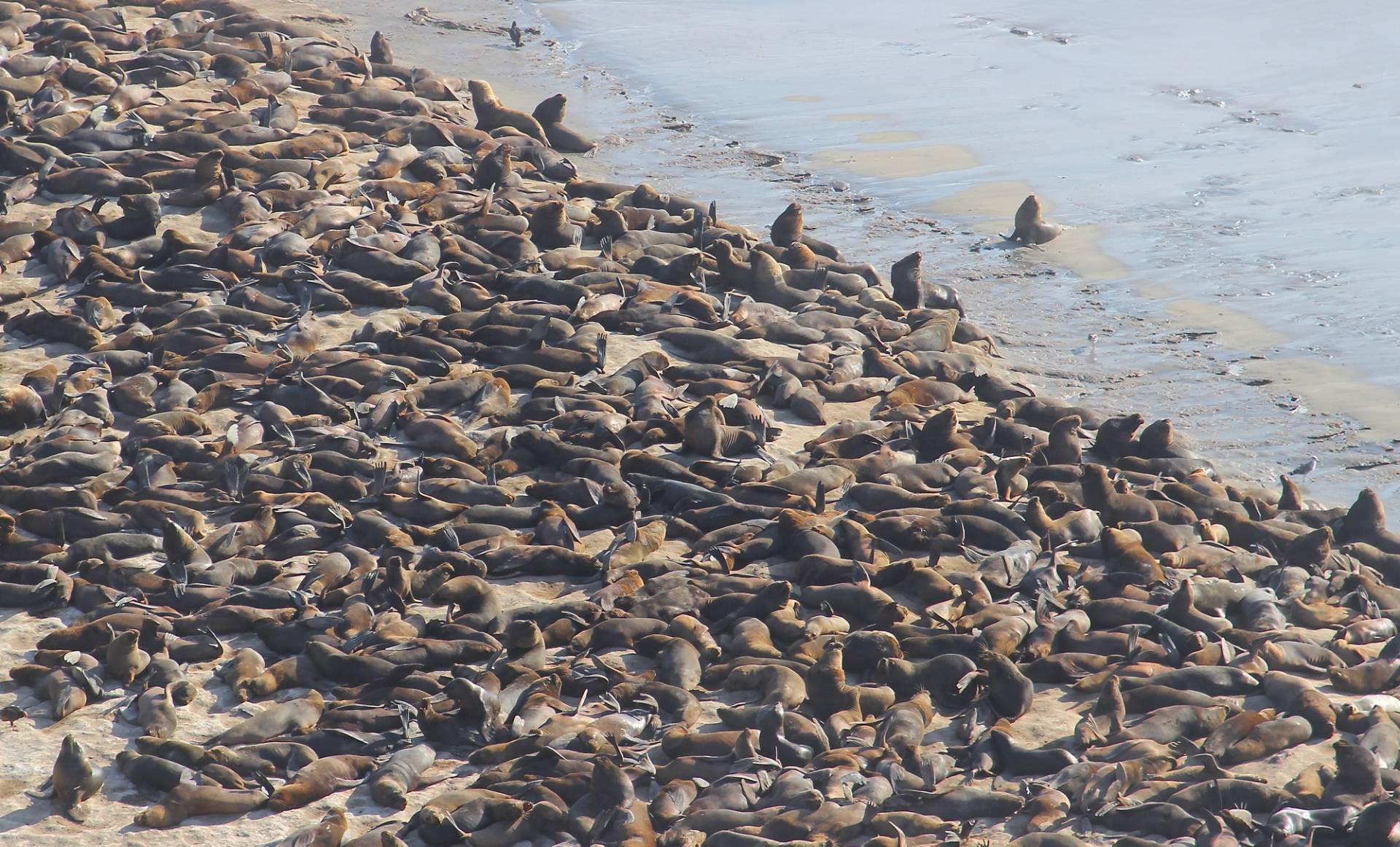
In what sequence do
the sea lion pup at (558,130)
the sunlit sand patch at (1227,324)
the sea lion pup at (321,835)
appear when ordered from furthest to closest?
the sea lion pup at (558,130), the sunlit sand patch at (1227,324), the sea lion pup at (321,835)

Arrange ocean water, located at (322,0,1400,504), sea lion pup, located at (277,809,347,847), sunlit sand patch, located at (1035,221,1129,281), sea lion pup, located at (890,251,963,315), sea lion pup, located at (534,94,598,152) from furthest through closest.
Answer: sea lion pup, located at (534,94,598,152)
sunlit sand patch, located at (1035,221,1129,281)
sea lion pup, located at (890,251,963,315)
ocean water, located at (322,0,1400,504)
sea lion pup, located at (277,809,347,847)

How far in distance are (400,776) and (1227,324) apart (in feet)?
30.0

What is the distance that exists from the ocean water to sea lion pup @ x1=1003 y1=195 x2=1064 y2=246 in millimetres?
168

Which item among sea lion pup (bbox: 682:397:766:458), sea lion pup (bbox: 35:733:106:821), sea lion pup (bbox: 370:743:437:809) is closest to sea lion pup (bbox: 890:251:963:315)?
sea lion pup (bbox: 682:397:766:458)

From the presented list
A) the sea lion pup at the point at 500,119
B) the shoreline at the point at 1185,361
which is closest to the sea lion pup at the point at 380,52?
the sea lion pup at the point at 500,119

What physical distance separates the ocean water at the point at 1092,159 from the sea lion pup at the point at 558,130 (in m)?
0.31

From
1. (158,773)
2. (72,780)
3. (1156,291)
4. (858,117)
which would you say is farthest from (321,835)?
(858,117)

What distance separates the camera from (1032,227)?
14.0 meters

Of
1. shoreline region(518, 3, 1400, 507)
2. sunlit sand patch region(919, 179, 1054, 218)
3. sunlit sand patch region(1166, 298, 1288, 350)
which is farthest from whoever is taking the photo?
sunlit sand patch region(919, 179, 1054, 218)

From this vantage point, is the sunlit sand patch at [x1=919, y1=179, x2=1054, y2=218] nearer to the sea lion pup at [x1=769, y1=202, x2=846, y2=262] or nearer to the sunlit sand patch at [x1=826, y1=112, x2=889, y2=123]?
the sea lion pup at [x1=769, y1=202, x2=846, y2=262]

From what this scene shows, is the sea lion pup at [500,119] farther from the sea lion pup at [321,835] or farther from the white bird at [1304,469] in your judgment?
the sea lion pup at [321,835]

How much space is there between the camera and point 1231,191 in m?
15.4

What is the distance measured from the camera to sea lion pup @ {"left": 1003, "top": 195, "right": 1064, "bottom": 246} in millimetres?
13906

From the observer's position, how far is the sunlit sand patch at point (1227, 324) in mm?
11883
